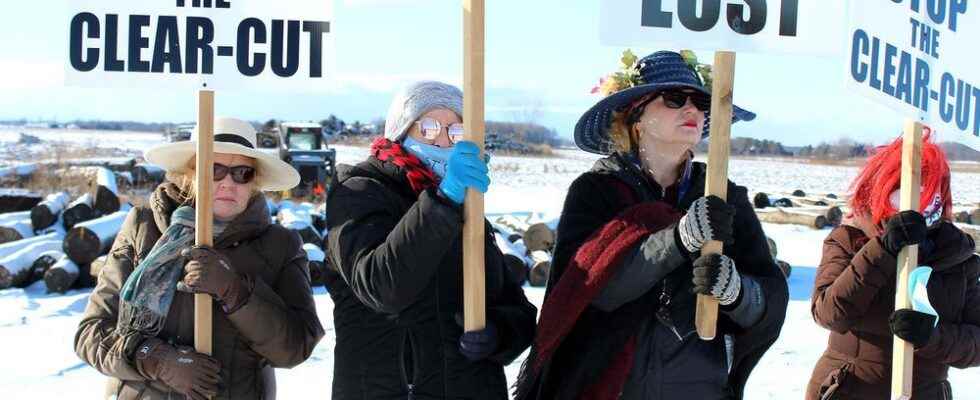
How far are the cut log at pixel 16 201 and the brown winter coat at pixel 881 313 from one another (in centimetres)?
994

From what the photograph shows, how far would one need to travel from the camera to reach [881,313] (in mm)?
3434

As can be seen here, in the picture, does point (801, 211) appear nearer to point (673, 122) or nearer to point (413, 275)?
point (673, 122)

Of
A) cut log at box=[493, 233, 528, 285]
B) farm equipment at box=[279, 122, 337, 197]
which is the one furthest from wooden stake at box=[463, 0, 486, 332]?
farm equipment at box=[279, 122, 337, 197]

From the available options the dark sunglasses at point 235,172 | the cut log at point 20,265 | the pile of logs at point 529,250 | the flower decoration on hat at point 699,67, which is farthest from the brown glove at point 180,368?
the cut log at point 20,265

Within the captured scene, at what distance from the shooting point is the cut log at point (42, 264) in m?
8.41

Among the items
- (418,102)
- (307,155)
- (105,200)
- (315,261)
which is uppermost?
(418,102)

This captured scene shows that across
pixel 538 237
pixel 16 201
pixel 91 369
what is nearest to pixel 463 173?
pixel 91 369

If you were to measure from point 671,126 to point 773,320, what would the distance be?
2.10 ft

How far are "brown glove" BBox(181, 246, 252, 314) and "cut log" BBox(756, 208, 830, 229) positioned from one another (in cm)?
1159

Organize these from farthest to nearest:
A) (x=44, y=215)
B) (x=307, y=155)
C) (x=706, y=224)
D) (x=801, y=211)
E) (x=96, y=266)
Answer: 1. (x=307, y=155)
2. (x=801, y=211)
3. (x=44, y=215)
4. (x=96, y=266)
5. (x=706, y=224)

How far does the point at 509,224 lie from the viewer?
10953 millimetres

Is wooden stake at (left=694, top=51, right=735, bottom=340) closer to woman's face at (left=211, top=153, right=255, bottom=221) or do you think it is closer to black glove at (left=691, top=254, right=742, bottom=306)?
black glove at (left=691, top=254, right=742, bottom=306)

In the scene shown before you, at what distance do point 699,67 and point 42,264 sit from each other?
23.6ft

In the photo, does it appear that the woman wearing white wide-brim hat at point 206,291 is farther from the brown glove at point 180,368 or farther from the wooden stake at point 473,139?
the wooden stake at point 473,139
